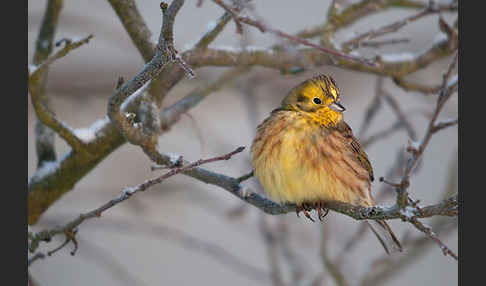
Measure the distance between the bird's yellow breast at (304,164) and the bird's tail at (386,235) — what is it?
0.40 feet

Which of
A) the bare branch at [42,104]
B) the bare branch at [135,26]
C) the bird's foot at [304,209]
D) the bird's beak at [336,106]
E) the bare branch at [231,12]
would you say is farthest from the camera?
the bird's beak at [336,106]

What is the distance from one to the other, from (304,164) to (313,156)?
0.18ft

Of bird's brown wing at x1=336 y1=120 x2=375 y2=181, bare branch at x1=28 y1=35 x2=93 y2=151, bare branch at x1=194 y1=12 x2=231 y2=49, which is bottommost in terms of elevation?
bare branch at x1=28 y1=35 x2=93 y2=151

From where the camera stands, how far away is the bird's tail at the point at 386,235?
281 centimetres

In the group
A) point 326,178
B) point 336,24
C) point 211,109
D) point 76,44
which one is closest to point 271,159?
point 326,178

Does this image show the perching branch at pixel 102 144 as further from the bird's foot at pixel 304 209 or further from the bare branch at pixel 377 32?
the bird's foot at pixel 304 209

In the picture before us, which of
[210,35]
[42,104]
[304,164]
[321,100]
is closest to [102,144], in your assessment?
[42,104]

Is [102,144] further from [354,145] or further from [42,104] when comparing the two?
[354,145]

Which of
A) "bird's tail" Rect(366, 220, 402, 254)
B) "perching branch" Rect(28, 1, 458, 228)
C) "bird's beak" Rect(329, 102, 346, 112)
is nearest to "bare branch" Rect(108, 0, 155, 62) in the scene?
"perching branch" Rect(28, 1, 458, 228)

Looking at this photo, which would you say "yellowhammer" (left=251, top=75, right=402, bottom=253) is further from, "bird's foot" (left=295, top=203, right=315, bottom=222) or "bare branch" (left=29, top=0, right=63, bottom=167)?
"bare branch" (left=29, top=0, right=63, bottom=167)

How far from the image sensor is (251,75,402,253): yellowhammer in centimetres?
265

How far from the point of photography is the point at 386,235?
113 inches

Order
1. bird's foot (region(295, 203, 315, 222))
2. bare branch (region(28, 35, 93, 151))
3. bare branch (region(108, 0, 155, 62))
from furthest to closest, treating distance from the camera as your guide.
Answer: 1. bare branch (region(108, 0, 155, 62))
2. bird's foot (region(295, 203, 315, 222))
3. bare branch (region(28, 35, 93, 151))

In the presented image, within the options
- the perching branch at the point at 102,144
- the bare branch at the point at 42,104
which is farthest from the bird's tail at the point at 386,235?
the bare branch at the point at 42,104
